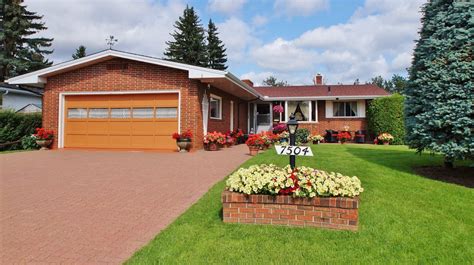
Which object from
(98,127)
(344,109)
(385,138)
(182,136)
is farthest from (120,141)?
(344,109)

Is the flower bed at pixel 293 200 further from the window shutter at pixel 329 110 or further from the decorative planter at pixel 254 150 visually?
the window shutter at pixel 329 110

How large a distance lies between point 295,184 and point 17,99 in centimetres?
2275

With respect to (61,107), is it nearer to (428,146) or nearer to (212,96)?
(212,96)

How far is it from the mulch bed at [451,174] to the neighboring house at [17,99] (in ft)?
68.0

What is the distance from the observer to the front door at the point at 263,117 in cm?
2177

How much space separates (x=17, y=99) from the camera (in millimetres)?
20453

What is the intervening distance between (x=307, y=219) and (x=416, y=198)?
222cm

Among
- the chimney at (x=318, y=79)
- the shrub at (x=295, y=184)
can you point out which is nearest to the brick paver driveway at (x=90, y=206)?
the shrub at (x=295, y=184)

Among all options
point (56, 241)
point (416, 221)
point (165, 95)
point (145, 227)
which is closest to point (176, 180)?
point (145, 227)

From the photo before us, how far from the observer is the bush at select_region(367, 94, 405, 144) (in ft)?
54.1

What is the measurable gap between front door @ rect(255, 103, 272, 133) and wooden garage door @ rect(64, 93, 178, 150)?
1040cm

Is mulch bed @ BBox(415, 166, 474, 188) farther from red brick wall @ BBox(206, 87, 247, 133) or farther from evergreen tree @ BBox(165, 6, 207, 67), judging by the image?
evergreen tree @ BBox(165, 6, 207, 67)

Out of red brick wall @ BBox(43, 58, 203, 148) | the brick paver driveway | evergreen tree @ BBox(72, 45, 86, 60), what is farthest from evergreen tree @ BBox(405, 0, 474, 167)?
evergreen tree @ BBox(72, 45, 86, 60)

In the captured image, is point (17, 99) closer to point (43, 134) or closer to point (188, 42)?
point (43, 134)
